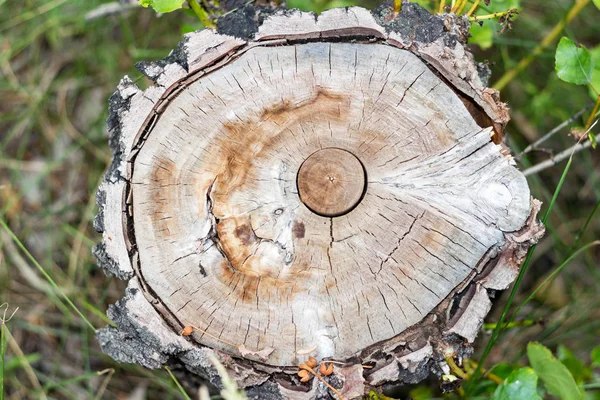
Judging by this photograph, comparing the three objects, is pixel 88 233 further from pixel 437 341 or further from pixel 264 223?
pixel 437 341

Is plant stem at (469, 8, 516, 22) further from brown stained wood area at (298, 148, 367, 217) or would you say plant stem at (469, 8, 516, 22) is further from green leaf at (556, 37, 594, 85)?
brown stained wood area at (298, 148, 367, 217)

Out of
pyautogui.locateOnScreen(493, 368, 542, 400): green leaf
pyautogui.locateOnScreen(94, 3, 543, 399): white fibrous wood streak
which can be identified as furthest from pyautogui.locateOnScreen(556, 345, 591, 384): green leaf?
pyautogui.locateOnScreen(94, 3, 543, 399): white fibrous wood streak

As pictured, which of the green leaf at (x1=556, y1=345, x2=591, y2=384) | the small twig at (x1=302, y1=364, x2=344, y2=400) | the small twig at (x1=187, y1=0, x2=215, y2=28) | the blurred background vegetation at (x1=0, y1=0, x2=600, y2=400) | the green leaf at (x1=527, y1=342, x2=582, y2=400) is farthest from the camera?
the blurred background vegetation at (x1=0, y1=0, x2=600, y2=400)

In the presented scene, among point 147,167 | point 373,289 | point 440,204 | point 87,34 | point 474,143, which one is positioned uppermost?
point 87,34

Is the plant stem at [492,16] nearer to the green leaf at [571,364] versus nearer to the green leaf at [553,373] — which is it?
the green leaf at [553,373]

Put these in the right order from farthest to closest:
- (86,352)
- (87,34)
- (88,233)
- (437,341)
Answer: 1. (87,34)
2. (88,233)
3. (86,352)
4. (437,341)

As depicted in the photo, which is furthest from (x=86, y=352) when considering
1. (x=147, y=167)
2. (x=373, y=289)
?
(x=373, y=289)

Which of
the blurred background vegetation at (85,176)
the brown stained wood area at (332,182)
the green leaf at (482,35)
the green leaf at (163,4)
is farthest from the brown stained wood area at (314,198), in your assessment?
the blurred background vegetation at (85,176)

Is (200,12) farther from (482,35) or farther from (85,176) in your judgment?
(85,176)
